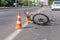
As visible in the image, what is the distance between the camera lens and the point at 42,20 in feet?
58.0

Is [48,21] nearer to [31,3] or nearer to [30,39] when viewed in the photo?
[30,39]

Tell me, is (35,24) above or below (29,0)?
→ above

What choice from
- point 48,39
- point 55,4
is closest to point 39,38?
point 48,39

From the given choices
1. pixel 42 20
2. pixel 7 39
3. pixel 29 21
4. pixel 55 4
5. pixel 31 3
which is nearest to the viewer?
pixel 7 39

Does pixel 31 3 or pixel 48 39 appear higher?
pixel 48 39

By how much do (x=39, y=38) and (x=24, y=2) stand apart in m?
133

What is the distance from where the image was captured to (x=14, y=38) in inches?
452

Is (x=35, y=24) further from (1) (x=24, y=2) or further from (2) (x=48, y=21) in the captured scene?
(1) (x=24, y=2)

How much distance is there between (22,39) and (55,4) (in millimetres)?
41236

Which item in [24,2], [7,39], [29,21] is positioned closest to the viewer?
[7,39]

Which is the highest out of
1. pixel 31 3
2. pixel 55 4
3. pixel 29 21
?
pixel 29 21

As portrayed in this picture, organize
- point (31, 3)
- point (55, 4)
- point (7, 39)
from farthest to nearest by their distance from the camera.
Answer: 1. point (31, 3)
2. point (55, 4)
3. point (7, 39)

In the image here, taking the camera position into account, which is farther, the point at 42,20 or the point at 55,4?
the point at 55,4

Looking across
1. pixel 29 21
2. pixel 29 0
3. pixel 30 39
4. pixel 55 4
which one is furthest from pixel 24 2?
pixel 30 39
